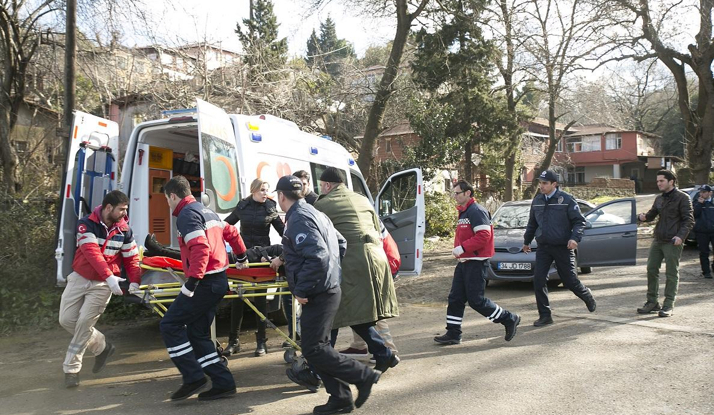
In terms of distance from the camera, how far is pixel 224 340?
277 inches

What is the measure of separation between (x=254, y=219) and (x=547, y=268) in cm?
363

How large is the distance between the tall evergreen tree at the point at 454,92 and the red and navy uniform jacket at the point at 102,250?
589 inches

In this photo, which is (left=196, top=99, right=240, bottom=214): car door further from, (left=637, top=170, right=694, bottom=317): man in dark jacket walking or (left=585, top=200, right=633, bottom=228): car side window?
(left=585, top=200, right=633, bottom=228): car side window

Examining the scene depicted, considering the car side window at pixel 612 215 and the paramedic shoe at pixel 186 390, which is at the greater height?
the car side window at pixel 612 215

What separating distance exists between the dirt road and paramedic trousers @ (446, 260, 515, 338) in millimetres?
285

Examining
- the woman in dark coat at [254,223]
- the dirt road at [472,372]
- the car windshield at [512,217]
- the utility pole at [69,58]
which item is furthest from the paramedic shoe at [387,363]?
the utility pole at [69,58]

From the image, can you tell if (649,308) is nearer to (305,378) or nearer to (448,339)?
(448,339)

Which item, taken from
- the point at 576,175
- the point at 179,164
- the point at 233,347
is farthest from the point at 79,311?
the point at 576,175

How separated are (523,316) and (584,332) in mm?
1225

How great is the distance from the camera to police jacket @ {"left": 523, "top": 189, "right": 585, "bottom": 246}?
22.6 ft

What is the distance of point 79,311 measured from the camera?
5.24m

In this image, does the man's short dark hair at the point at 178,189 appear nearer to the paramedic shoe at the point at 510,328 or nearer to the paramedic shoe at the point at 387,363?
the paramedic shoe at the point at 387,363

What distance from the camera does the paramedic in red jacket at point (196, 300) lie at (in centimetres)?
457

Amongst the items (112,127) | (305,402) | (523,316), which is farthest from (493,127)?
(305,402)
